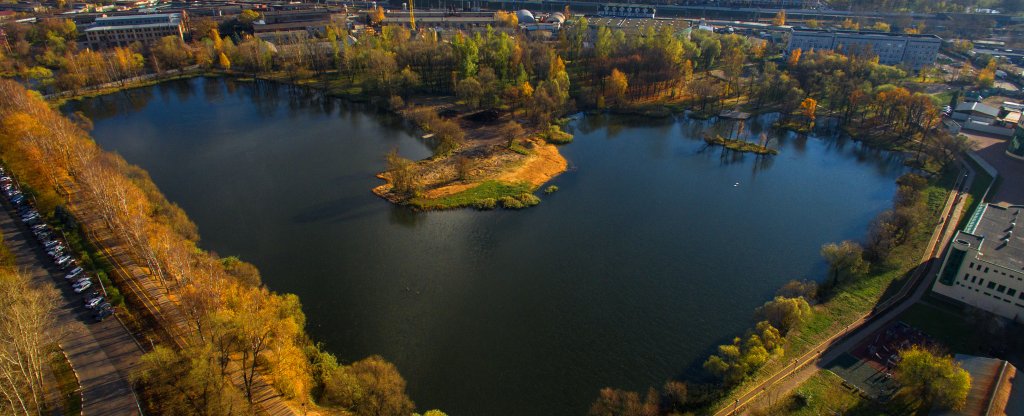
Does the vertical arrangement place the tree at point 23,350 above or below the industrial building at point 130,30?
below

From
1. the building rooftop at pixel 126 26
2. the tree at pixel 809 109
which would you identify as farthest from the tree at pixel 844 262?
the building rooftop at pixel 126 26

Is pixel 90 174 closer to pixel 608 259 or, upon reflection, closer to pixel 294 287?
pixel 294 287

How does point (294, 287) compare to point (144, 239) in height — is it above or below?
A: below

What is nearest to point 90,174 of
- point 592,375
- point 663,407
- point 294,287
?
point 294,287

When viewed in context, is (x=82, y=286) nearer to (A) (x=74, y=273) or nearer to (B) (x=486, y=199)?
(A) (x=74, y=273)

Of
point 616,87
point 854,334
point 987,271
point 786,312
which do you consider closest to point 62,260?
point 786,312

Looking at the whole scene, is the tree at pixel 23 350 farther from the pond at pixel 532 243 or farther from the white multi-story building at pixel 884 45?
the white multi-story building at pixel 884 45
